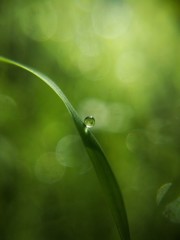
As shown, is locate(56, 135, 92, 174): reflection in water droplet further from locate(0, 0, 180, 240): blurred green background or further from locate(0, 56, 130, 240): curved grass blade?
locate(0, 56, 130, 240): curved grass blade

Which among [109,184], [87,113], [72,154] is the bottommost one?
[109,184]

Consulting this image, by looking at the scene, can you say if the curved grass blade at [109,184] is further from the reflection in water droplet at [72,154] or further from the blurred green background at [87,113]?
the reflection in water droplet at [72,154]

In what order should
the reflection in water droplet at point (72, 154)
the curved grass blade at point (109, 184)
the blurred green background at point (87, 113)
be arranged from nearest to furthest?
1. the curved grass blade at point (109, 184)
2. the blurred green background at point (87, 113)
3. the reflection in water droplet at point (72, 154)

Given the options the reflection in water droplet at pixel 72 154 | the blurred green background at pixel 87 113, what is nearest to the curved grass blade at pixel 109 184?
the blurred green background at pixel 87 113

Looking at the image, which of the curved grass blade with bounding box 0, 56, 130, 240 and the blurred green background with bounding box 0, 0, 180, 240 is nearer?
the curved grass blade with bounding box 0, 56, 130, 240

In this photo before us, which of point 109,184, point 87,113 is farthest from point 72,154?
point 109,184

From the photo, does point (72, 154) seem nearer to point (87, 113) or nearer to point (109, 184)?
point (87, 113)

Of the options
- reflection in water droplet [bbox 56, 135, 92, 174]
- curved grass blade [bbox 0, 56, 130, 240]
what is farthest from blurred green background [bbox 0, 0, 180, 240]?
curved grass blade [bbox 0, 56, 130, 240]
